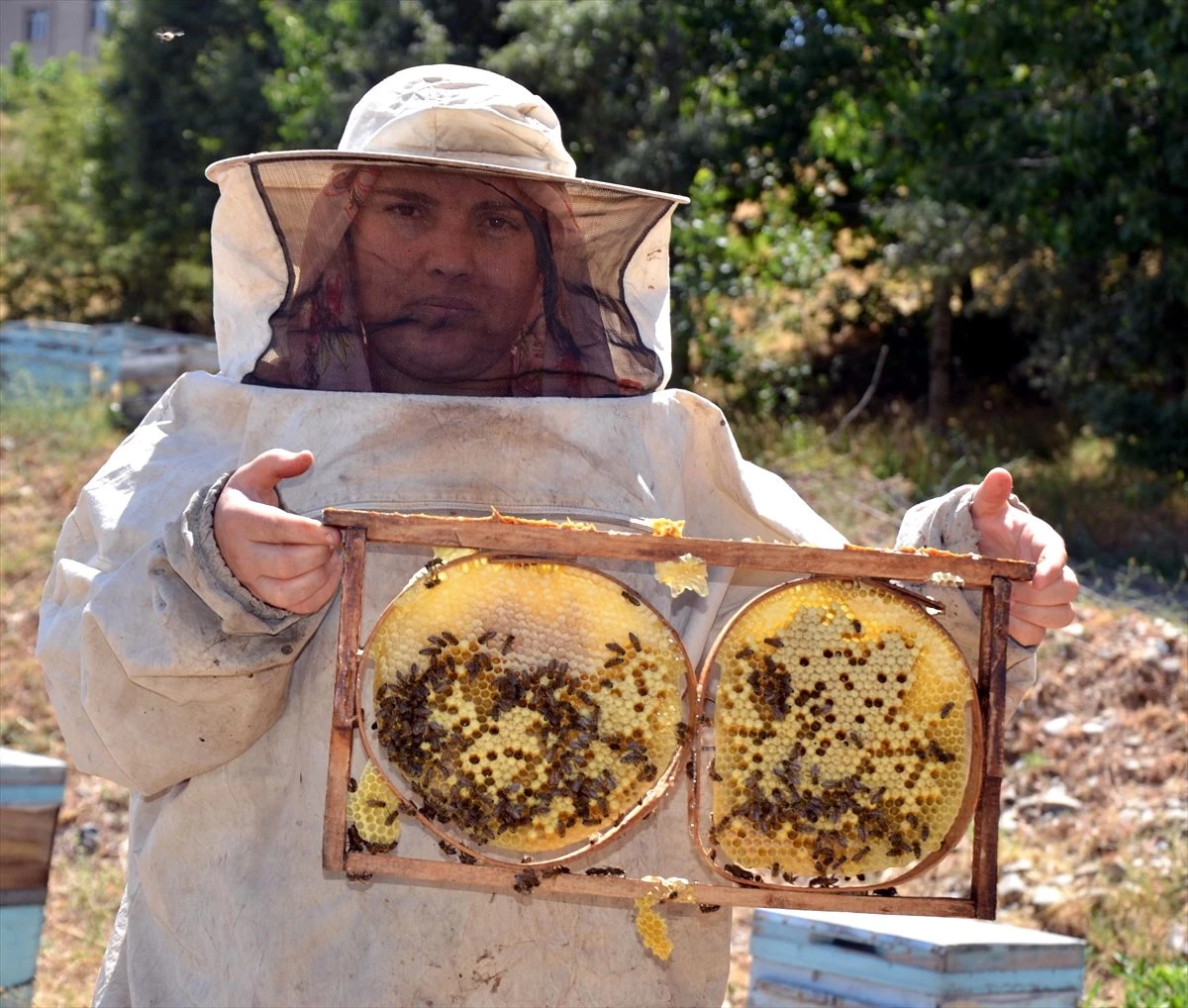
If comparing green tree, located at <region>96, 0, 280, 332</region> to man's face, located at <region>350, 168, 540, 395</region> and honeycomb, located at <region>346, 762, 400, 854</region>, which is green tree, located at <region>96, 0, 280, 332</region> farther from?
honeycomb, located at <region>346, 762, 400, 854</region>

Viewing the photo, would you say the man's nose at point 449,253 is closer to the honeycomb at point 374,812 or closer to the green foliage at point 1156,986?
the honeycomb at point 374,812

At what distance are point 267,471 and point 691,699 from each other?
0.65m

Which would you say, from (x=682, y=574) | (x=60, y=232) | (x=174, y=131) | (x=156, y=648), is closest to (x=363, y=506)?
(x=156, y=648)

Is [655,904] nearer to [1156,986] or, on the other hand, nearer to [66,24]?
[1156,986]

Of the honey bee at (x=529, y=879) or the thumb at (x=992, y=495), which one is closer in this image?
the honey bee at (x=529, y=879)

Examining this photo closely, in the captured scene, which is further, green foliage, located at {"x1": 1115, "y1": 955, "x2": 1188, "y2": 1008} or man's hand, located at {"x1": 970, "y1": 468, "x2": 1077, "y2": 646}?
green foliage, located at {"x1": 1115, "y1": 955, "x2": 1188, "y2": 1008}

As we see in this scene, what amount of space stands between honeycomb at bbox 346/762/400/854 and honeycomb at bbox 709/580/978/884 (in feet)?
1.48

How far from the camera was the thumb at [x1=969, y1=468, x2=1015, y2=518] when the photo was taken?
2195 millimetres

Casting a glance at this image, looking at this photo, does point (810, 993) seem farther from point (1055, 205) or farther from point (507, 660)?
point (1055, 205)

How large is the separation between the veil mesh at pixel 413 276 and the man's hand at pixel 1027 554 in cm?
71

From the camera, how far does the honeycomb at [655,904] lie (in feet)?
6.25

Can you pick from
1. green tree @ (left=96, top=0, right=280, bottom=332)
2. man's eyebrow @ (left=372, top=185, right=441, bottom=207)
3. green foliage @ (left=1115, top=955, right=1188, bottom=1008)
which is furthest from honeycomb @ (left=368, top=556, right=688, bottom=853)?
green tree @ (left=96, top=0, right=280, bottom=332)

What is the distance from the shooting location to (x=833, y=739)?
2.03m

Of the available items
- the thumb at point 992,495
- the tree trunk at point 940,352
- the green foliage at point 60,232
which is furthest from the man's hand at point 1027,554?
the green foliage at point 60,232
